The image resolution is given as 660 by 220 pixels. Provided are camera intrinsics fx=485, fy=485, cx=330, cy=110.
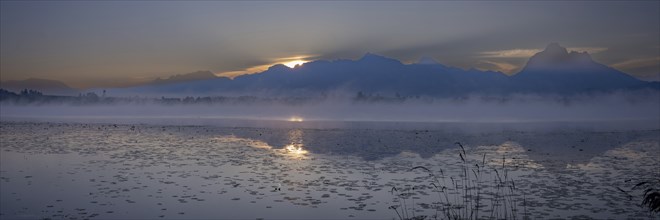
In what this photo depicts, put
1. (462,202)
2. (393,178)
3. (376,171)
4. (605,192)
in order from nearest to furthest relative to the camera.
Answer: (462,202) → (605,192) → (393,178) → (376,171)

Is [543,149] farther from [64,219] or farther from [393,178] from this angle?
[64,219]

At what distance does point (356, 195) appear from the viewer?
17.5 m

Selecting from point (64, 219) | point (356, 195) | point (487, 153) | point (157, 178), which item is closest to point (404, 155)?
point (487, 153)

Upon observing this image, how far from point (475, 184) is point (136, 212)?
12.7 meters

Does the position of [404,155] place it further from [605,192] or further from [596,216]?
[596,216]

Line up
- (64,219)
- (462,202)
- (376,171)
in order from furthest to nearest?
(376,171)
(462,202)
(64,219)

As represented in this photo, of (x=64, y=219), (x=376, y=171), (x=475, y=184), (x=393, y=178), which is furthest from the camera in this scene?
(x=376, y=171)

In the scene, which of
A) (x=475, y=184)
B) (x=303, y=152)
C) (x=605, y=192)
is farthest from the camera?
(x=303, y=152)

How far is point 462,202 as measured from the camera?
1636 cm

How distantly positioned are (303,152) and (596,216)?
20.2m

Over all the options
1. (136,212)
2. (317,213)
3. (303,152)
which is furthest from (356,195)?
(303,152)

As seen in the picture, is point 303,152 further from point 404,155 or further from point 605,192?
point 605,192

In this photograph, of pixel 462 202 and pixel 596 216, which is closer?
pixel 596 216

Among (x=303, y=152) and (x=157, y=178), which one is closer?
(x=157, y=178)
